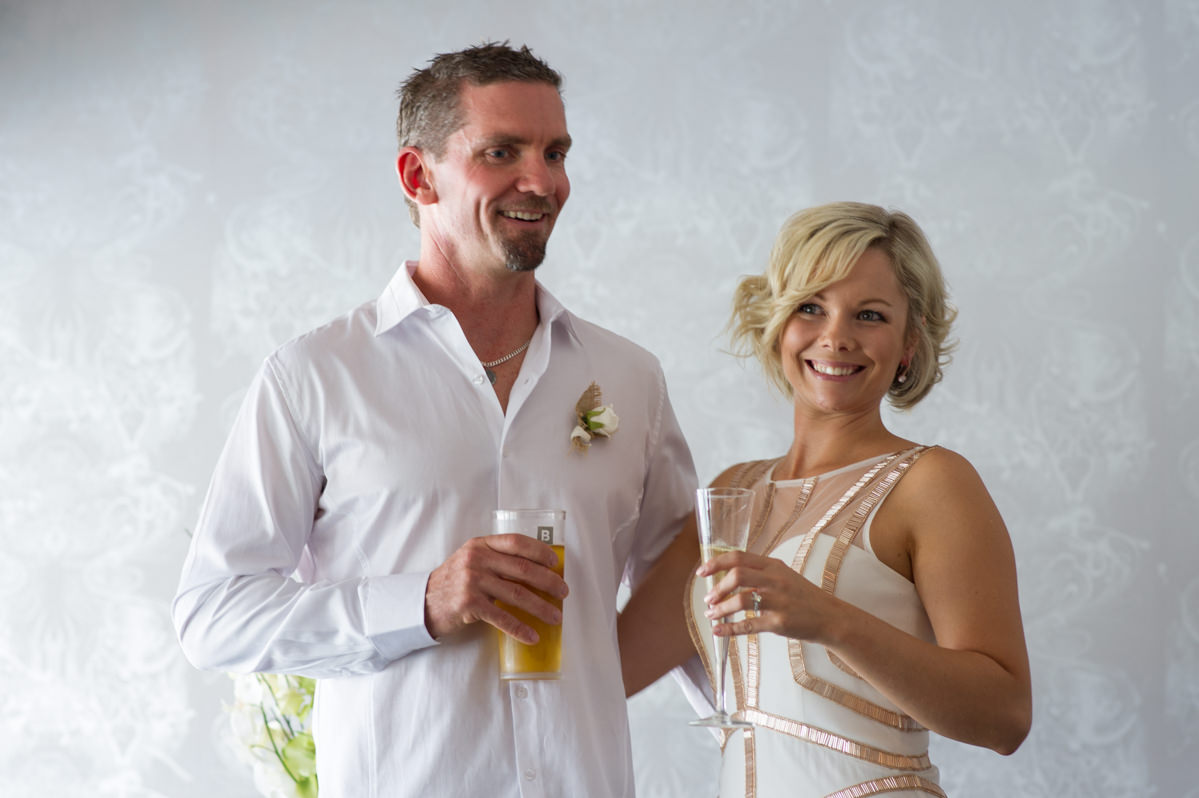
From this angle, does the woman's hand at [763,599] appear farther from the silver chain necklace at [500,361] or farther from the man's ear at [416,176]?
the man's ear at [416,176]

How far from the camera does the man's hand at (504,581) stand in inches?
63.4

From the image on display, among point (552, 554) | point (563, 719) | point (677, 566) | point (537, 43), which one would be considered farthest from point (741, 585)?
point (537, 43)

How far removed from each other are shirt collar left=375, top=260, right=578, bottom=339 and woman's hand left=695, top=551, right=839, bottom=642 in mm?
633

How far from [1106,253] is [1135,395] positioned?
0.37 m

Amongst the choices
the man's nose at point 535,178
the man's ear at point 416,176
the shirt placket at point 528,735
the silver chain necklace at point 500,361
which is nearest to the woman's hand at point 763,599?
the shirt placket at point 528,735

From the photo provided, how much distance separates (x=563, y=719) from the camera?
1854mm

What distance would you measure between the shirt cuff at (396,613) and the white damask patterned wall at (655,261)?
5.37 ft

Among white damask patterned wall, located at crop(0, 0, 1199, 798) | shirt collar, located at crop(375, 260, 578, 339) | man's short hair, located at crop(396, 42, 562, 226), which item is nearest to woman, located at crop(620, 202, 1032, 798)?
shirt collar, located at crop(375, 260, 578, 339)

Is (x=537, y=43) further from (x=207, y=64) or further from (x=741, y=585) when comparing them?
(x=741, y=585)

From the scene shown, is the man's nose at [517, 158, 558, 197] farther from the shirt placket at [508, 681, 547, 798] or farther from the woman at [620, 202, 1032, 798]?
the shirt placket at [508, 681, 547, 798]

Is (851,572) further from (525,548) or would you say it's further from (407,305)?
(407,305)

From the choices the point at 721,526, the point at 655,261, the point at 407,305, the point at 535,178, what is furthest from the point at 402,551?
the point at 655,261

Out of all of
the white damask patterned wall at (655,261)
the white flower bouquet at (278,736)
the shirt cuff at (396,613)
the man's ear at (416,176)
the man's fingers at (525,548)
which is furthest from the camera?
the white damask patterned wall at (655,261)

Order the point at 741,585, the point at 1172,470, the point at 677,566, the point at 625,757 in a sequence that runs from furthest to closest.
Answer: the point at 1172,470 < the point at 677,566 < the point at 625,757 < the point at 741,585
